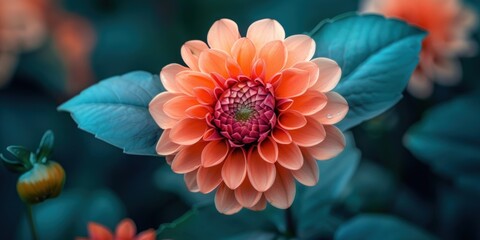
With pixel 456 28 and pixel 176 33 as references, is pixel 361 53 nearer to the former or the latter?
pixel 456 28

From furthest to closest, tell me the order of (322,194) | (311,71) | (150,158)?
(150,158), (322,194), (311,71)

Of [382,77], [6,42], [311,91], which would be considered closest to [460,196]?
[382,77]

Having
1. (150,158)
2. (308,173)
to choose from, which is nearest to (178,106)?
(308,173)

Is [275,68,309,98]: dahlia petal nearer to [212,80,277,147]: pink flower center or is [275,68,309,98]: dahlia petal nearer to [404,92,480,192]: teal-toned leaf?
[212,80,277,147]: pink flower center

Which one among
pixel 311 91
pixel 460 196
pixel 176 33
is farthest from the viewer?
pixel 176 33

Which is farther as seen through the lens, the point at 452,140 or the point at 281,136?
the point at 452,140

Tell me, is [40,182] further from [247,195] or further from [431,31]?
[431,31]

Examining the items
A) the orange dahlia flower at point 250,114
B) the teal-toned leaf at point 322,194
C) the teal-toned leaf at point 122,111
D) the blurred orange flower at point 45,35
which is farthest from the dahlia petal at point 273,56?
the blurred orange flower at point 45,35

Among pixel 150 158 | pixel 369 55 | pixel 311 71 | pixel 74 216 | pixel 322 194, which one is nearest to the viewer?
pixel 311 71
